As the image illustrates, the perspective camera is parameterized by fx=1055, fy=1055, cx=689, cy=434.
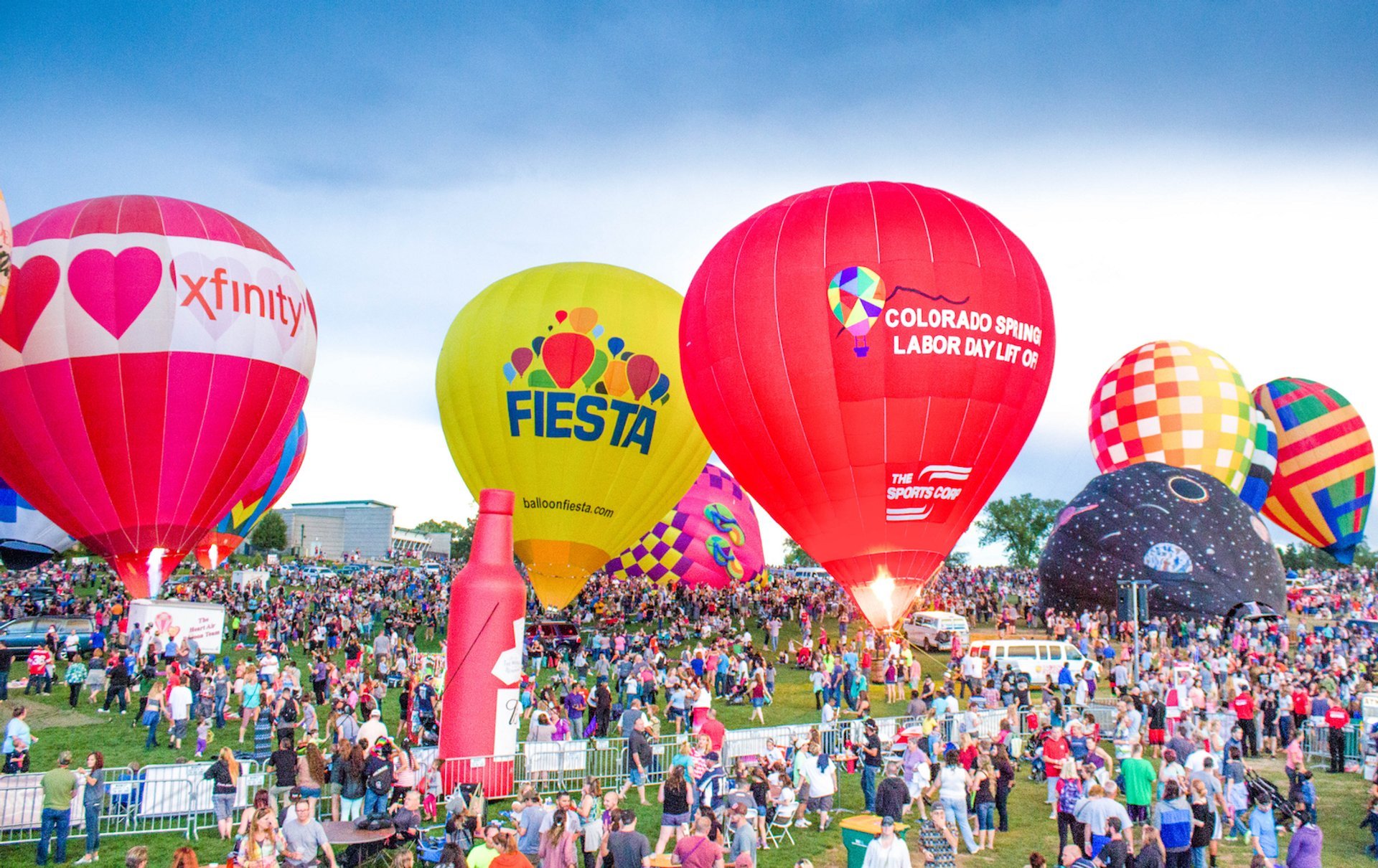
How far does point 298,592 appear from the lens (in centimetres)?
3772

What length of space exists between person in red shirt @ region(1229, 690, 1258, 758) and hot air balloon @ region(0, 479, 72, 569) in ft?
104

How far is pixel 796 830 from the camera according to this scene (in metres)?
12.6

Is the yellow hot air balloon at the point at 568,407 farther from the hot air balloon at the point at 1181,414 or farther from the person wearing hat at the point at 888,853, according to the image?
the hot air balloon at the point at 1181,414

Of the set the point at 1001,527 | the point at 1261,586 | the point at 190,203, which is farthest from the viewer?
the point at 1001,527

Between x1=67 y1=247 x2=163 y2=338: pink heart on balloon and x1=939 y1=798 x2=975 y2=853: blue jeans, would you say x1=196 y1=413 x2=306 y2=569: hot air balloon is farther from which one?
x1=939 y1=798 x2=975 y2=853: blue jeans

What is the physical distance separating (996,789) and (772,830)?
8.75ft

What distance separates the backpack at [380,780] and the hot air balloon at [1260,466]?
117 ft

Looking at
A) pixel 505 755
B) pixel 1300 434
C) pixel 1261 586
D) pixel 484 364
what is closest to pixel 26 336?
pixel 484 364

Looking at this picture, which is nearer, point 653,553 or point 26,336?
point 26,336

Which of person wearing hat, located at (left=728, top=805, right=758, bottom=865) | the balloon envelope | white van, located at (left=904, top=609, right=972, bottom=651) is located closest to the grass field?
person wearing hat, located at (left=728, top=805, right=758, bottom=865)

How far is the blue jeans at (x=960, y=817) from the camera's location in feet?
37.3

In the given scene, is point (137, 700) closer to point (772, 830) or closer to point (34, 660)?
point (34, 660)

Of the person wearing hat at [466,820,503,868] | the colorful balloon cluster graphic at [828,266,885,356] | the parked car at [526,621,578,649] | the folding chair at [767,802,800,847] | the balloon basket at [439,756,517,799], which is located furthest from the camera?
the parked car at [526,621,578,649]

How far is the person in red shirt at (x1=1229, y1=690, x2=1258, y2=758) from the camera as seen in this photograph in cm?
1658
